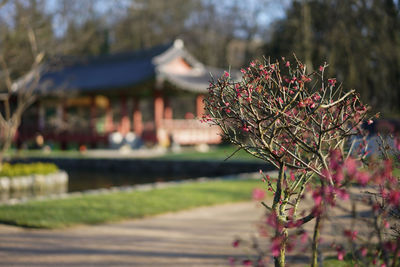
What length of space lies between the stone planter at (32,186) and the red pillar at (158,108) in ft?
37.2

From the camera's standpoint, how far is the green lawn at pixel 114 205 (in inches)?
293

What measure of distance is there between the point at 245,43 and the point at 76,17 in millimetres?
16334

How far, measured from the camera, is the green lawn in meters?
7.44

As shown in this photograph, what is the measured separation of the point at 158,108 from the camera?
25.1 meters

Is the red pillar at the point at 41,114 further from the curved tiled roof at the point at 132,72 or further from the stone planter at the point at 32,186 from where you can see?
the stone planter at the point at 32,186

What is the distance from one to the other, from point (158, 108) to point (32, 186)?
1289 cm

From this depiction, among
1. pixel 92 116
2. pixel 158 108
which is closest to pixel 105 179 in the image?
pixel 158 108

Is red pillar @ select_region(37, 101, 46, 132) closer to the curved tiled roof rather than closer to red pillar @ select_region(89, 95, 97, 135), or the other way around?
the curved tiled roof

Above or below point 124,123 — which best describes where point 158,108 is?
above

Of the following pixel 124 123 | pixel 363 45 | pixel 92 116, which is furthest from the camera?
pixel 92 116

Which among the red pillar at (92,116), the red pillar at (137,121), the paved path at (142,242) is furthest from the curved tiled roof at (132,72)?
the paved path at (142,242)

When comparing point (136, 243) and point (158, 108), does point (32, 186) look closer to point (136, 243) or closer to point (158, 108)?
point (136, 243)

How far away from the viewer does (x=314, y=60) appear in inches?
717

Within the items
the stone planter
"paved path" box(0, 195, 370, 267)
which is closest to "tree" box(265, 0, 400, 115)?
the stone planter
